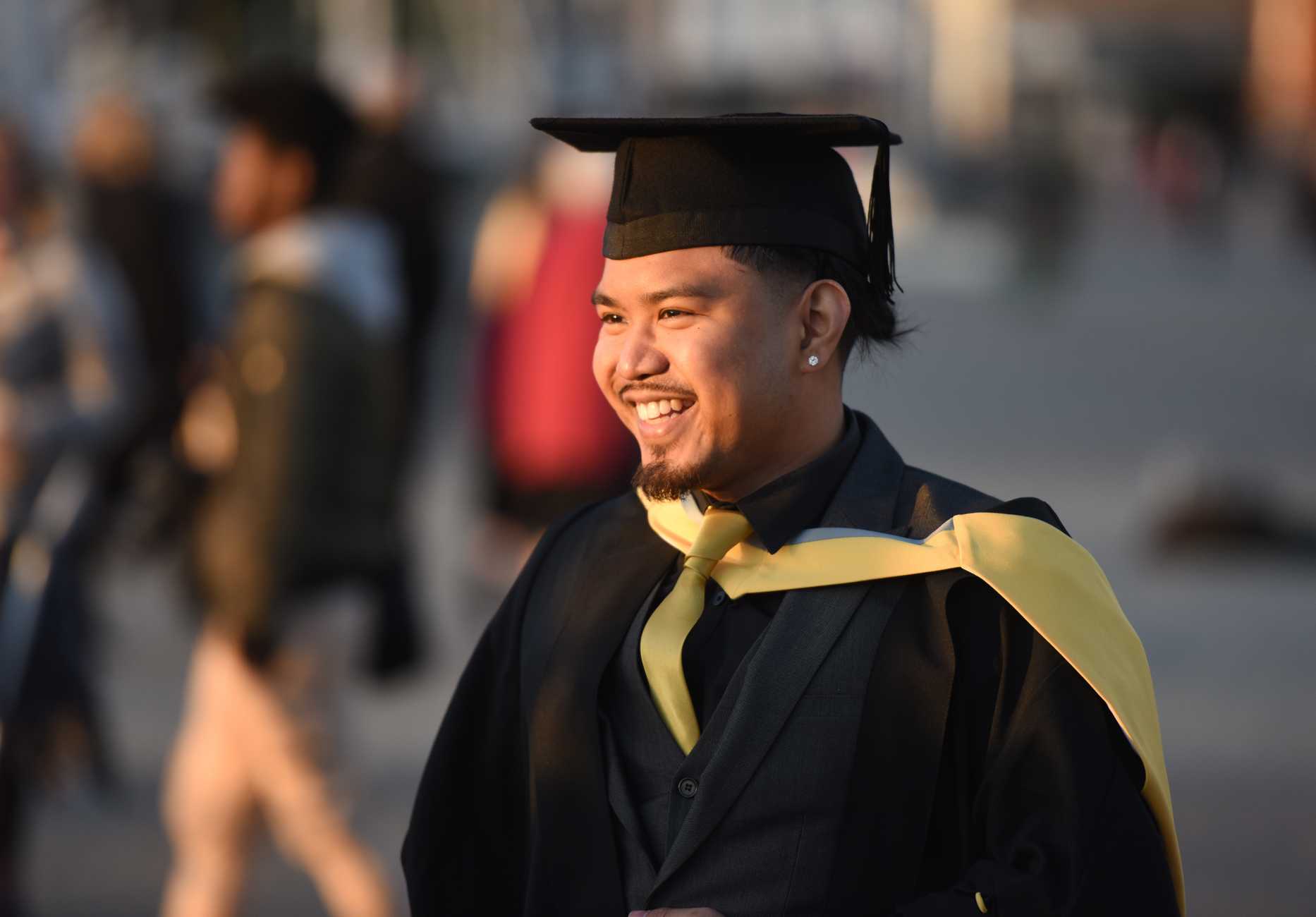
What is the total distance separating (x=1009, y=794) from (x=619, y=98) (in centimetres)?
2565

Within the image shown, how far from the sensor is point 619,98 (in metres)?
26.9

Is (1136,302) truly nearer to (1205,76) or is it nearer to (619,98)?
(619,98)

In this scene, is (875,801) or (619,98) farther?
(619,98)

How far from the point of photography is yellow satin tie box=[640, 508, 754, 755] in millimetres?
2022

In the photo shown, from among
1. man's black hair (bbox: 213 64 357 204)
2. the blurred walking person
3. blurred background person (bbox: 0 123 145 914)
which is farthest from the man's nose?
blurred background person (bbox: 0 123 145 914)

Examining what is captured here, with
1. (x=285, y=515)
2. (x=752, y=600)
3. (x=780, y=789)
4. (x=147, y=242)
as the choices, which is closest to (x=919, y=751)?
(x=780, y=789)

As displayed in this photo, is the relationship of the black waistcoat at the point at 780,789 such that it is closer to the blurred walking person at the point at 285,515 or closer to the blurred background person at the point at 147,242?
the blurred walking person at the point at 285,515

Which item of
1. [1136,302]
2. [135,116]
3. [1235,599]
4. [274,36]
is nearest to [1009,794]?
[1235,599]

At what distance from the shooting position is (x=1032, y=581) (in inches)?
75.6

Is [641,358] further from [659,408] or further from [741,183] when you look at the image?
[741,183]

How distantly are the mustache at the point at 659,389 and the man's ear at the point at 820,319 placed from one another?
0.46ft

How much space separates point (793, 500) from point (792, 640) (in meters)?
0.19

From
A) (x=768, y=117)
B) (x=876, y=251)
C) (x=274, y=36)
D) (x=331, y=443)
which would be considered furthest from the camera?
(x=274, y=36)

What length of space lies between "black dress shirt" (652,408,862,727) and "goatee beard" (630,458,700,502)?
0.26 ft
